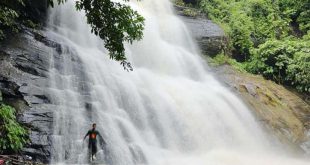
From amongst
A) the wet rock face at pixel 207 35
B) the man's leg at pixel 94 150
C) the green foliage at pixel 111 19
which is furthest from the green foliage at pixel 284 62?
the green foliage at pixel 111 19

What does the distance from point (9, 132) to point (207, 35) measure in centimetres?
1537

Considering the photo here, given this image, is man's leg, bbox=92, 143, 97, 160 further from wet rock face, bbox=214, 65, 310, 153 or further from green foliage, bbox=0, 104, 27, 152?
wet rock face, bbox=214, 65, 310, 153

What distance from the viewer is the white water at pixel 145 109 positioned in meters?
12.5

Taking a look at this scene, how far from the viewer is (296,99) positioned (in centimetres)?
2073

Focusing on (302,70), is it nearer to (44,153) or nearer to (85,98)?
(85,98)

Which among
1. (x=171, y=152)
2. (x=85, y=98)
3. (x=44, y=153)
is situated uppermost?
(x=85, y=98)

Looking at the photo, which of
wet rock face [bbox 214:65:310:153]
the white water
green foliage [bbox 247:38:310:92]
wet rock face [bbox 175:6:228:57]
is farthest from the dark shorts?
green foliage [bbox 247:38:310:92]

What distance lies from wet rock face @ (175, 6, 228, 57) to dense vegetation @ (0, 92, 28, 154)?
14.2m

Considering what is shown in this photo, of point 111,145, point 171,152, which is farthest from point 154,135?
point 111,145

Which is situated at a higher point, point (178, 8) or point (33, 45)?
point (178, 8)

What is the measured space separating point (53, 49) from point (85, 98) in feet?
8.20

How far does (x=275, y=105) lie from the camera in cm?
1950

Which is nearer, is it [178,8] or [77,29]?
[77,29]

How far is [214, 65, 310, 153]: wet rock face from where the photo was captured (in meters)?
18.0
